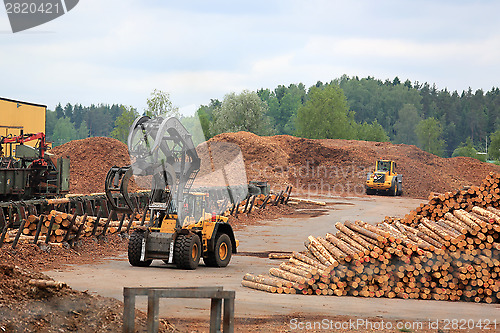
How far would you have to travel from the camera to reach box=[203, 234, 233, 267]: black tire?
1503cm

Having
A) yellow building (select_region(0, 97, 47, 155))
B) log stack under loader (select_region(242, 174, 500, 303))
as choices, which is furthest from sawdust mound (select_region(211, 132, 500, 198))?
log stack under loader (select_region(242, 174, 500, 303))

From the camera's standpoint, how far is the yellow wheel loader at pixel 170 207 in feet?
45.4

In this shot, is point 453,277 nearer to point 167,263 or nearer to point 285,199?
point 167,263

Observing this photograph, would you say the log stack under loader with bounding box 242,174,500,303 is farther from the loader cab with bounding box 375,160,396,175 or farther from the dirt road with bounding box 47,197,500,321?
the loader cab with bounding box 375,160,396,175

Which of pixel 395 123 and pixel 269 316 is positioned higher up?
pixel 395 123

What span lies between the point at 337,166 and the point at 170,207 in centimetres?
4513

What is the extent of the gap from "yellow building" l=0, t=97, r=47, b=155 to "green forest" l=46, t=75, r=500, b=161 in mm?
41949

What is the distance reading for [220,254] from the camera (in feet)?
50.1

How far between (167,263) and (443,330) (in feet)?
24.4

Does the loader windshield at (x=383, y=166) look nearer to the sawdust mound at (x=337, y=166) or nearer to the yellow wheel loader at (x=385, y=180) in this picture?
the yellow wheel loader at (x=385, y=180)

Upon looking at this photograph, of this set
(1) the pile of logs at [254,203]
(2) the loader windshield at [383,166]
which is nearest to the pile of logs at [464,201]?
(1) the pile of logs at [254,203]

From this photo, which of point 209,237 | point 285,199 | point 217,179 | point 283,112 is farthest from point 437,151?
point 209,237

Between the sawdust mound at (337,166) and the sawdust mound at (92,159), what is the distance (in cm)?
1092

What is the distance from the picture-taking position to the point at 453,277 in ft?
40.4
